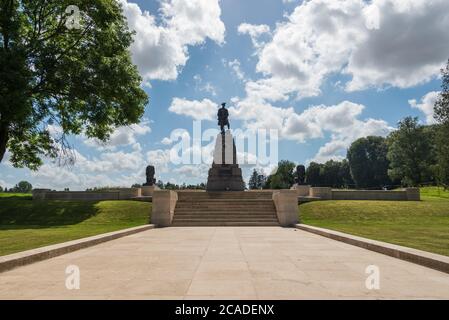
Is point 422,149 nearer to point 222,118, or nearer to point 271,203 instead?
point 222,118

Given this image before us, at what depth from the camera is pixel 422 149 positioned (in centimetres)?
6738

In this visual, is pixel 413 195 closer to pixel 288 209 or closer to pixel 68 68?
pixel 288 209

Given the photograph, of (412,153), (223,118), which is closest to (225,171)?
(223,118)

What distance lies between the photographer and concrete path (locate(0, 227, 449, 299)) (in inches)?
201

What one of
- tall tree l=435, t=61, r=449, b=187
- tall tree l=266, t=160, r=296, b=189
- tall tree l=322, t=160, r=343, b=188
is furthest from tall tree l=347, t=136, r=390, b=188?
tall tree l=435, t=61, r=449, b=187

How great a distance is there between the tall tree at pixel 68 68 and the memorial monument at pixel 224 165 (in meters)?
14.0

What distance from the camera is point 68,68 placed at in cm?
2128

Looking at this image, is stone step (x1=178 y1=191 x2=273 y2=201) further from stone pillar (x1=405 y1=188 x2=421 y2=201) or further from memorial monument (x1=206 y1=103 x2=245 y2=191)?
stone pillar (x1=405 y1=188 x2=421 y2=201)

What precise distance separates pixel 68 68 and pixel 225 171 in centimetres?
1943

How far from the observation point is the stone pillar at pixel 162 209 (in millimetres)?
20438

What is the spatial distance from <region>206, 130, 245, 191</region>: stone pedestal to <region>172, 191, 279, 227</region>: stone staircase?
10.3m

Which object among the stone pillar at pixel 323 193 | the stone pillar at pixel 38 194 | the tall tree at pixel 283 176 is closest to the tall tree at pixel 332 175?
the tall tree at pixel 283 176

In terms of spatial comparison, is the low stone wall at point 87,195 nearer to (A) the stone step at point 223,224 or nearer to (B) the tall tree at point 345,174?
(A) the stone step at point 223,224
